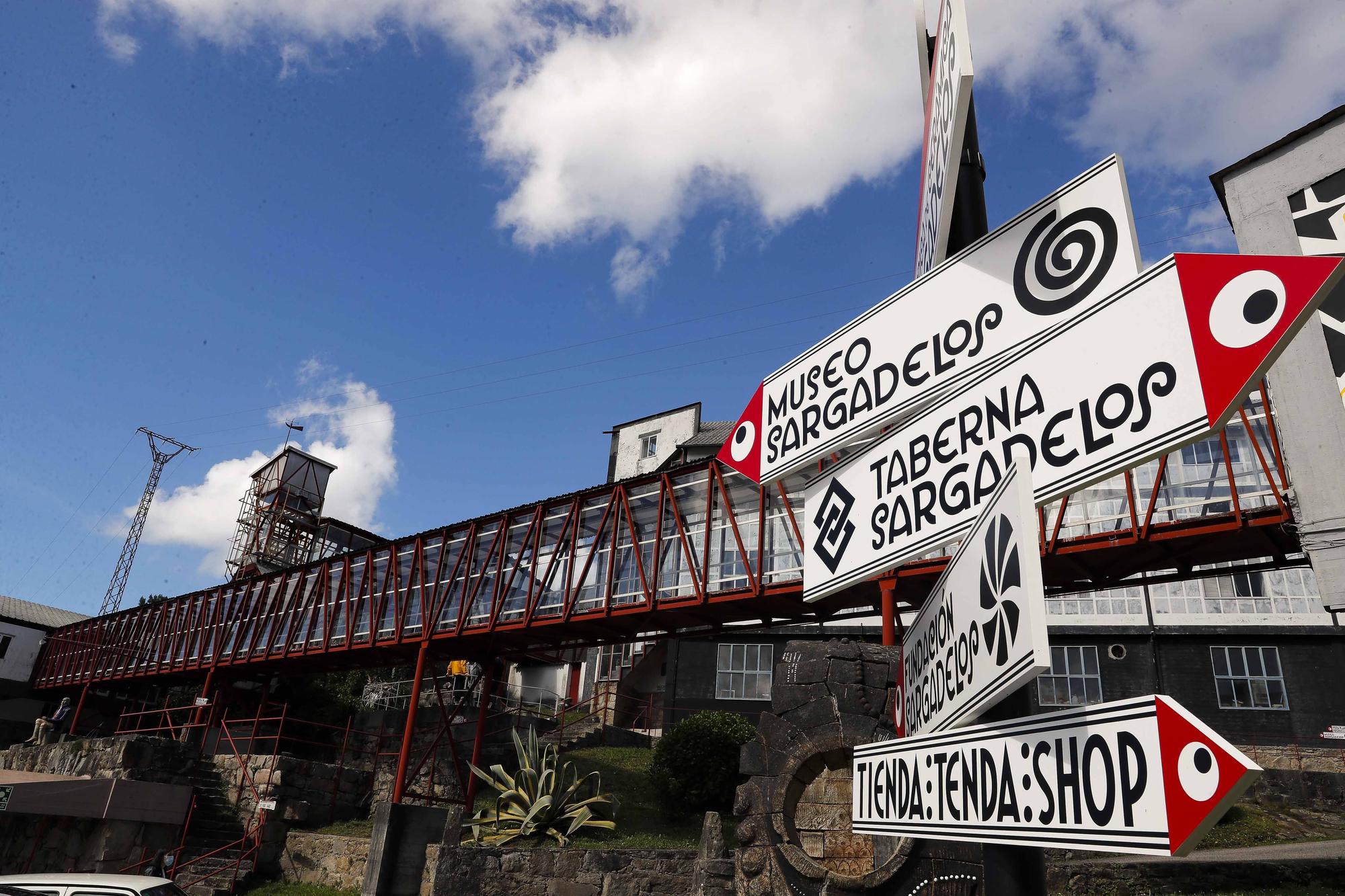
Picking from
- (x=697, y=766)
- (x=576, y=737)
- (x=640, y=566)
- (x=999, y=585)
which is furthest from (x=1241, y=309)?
(x=576, y=737)

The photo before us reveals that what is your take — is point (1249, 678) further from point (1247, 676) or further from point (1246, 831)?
point (1246, 831)

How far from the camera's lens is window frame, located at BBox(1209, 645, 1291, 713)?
22609 millimetres

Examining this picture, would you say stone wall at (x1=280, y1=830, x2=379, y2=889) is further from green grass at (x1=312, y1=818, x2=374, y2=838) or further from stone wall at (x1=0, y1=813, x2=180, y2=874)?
stone wall at (x1=0, y1=813, x2=180, y2=874)

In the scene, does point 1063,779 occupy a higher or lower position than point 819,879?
higher

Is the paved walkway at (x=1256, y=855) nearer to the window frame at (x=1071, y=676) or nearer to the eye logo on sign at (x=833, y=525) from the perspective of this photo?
the window frame at (x=1071, y=676)

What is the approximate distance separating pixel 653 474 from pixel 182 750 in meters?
13.9

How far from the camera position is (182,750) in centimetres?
2083

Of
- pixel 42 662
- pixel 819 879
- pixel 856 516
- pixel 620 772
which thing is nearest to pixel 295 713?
pixel 620 772

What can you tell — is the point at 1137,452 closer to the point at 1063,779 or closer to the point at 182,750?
the point at 1063,779

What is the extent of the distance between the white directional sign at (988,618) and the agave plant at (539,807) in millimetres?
14566

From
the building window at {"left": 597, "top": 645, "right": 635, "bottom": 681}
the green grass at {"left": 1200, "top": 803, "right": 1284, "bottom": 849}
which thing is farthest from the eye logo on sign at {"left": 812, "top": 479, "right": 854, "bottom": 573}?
the building window at {"left": 597, "top": 645, "right": 635, "bottom": 681}

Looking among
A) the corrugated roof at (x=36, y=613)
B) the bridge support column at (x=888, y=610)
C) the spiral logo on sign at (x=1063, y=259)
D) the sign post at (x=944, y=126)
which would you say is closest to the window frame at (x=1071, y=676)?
the bridge support column at (x=888, y=610)

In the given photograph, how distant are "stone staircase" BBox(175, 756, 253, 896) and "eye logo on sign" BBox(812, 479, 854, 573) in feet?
62.2

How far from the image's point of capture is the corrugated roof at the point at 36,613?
44.1 m
